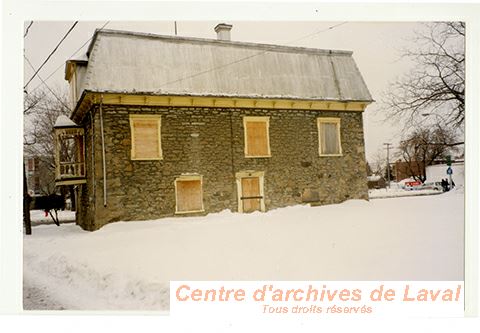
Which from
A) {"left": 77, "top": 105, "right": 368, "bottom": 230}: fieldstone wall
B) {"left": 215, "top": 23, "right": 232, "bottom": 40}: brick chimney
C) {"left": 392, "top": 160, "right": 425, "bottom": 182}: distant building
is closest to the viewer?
{"left": 215, "top": 23, "right": 232, "bottom": 40}: brick chimney

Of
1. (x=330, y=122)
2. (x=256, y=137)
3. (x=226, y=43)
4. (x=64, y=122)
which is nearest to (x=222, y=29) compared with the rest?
(x=226, y=43)

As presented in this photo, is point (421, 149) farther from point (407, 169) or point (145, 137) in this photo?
point (145, 137)

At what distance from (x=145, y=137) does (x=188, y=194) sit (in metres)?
0.77

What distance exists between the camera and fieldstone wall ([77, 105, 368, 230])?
4699mm

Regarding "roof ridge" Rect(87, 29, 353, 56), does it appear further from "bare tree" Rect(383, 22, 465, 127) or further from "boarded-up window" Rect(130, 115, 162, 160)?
"boarded-up window" Rect(130, 115, 162, 160)

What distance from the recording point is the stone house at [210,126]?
4.72 m

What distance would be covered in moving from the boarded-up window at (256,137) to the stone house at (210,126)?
1 centimetres

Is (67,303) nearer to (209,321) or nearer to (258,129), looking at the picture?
(209,321)

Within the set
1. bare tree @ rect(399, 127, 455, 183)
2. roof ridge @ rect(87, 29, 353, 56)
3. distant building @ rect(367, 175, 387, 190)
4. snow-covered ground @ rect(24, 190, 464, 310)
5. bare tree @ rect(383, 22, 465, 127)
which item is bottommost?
snow-covered ground @ rect(24, 190, 464, 310)

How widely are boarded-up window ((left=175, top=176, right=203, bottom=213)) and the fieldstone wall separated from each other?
6 centimetres

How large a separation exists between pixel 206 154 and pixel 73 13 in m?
1.99

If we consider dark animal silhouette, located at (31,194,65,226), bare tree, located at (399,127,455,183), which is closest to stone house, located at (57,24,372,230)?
dark animal silhouette, located at (31,194,65,226)

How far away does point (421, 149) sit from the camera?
4.88 metres
